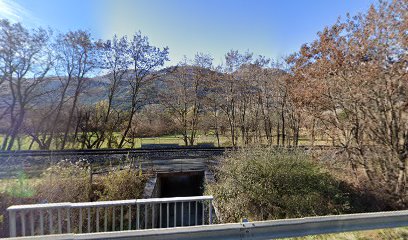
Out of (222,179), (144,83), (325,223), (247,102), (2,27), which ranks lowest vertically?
(222,179)

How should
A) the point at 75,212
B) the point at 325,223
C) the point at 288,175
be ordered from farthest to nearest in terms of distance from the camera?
1. the point at 288,175
2. the point at 75,212
3. the point at 325,223

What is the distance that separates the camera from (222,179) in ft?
22.3

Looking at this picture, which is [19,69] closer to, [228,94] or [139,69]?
[139,69]

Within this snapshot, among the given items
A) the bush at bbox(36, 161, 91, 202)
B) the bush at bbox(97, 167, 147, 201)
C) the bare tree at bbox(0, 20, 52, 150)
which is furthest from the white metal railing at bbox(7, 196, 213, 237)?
the bare tree at bbox(0, 20, 52, 150)

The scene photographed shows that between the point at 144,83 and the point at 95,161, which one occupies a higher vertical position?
the point at 144,83

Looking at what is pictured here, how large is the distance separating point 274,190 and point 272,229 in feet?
12.0

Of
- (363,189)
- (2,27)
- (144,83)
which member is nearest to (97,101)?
(144,83)

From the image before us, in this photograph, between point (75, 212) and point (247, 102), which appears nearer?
point (75, 212)

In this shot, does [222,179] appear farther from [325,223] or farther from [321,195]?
[325,223]

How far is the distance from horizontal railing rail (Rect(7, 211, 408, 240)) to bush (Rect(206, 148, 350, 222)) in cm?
298

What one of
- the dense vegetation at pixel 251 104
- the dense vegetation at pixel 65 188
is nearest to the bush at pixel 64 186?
the dense vegetation at pixel 65 188

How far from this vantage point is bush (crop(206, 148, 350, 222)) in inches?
225

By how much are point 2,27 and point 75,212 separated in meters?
15.7

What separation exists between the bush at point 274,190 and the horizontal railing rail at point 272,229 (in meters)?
2.98
